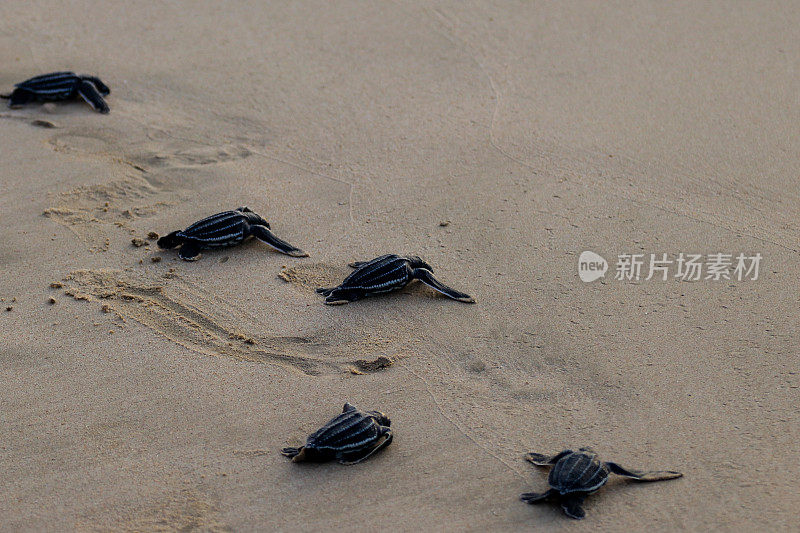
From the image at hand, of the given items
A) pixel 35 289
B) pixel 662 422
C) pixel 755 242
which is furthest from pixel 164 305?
pixel 755 242

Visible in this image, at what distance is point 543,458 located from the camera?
8.93ft

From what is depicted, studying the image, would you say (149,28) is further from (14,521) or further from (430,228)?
(14,521)

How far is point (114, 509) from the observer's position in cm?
258

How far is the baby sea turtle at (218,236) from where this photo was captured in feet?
12.6

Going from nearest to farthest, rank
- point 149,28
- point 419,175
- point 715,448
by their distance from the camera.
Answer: point 715,448 → point 419,175 → point 149,28

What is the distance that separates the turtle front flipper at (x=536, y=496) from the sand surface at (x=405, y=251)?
3 centimetres

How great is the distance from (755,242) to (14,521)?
3.17m

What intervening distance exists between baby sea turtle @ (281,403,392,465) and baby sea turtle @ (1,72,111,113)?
10.3 ft

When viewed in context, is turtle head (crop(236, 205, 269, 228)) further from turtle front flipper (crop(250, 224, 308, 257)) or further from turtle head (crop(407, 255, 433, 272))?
turtle head (crop(407, 255, 433, 272))

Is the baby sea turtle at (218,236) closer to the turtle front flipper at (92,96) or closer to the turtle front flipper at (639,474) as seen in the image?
the turtle front flipper at (92,96)

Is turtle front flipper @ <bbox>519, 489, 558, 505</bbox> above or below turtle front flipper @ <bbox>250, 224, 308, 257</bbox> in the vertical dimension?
below

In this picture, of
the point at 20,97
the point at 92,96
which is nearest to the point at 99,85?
the point at 92,96
